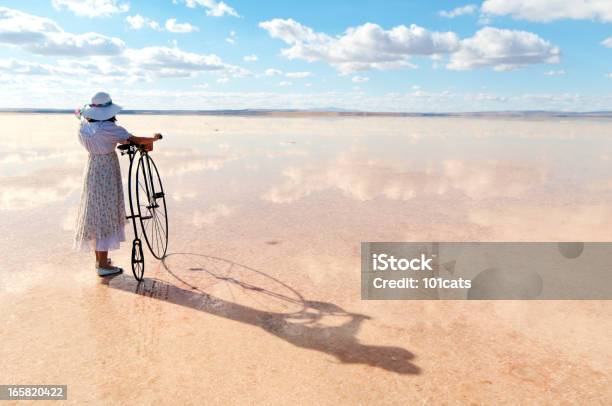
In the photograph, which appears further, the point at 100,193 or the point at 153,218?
the point at 153,218

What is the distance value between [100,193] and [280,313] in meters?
2.77

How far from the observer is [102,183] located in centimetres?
591

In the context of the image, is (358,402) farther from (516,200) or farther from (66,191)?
(66,191)

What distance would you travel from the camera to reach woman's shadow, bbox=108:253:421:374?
4.39 meters

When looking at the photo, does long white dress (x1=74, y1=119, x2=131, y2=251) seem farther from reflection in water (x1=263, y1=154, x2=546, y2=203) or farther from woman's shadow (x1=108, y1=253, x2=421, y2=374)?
reflection in water (x1=263, y1=154, x2=546, y2=203)

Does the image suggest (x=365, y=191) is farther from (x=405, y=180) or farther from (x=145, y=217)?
(x=145, y=217)

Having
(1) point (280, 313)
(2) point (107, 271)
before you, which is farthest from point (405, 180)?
(2) point (107, 271)

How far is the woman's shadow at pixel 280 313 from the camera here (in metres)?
4.39

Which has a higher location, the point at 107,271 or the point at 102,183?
the point at 102,183

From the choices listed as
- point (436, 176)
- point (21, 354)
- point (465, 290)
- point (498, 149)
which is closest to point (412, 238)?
point (465, 290)

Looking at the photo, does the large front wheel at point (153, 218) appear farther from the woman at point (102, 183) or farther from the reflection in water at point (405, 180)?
the reflection in water at point (405, 180)

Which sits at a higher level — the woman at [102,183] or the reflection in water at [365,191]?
the woman at [102,183]

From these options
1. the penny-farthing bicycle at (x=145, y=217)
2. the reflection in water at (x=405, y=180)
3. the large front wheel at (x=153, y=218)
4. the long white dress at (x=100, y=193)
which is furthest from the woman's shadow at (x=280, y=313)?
the reflection in water at (x=405, y=180)

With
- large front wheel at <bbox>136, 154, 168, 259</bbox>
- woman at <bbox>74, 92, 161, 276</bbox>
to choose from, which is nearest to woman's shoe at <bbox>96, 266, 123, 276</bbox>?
woman at <bbox>74, 92, 161, 276</bbox>
